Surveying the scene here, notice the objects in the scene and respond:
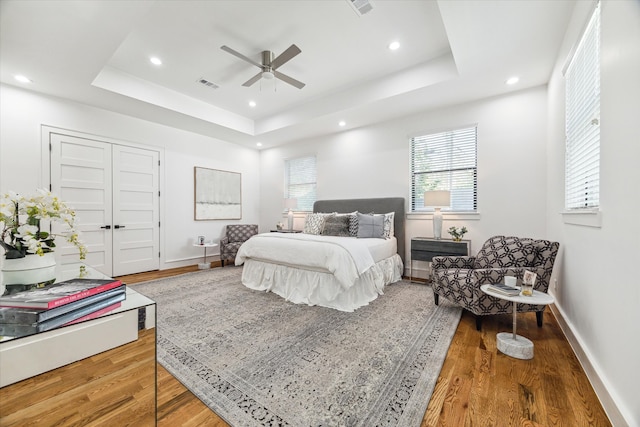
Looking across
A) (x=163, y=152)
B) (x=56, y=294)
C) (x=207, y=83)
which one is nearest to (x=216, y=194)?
(x=163, y=152)

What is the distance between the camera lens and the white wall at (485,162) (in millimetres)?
3605

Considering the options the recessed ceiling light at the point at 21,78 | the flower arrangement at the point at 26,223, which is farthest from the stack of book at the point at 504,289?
the recessed ceiling light at the point at 21,78

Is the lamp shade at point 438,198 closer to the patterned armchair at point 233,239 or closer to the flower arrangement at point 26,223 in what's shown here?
the patterned armchair at point 233,239

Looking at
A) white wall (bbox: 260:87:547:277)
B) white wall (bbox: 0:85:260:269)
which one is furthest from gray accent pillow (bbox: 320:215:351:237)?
white wall (bbox: 0:85:260:269)

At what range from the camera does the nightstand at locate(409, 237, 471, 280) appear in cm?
370

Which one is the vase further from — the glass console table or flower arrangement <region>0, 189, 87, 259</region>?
the glass console table

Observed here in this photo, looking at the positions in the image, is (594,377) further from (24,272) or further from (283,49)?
(283,49)

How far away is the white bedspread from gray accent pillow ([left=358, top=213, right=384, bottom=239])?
65 cm

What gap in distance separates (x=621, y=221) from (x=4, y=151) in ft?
20.7

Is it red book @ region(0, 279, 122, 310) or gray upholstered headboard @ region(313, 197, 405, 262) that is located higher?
gray upholstered headboard @ region(313, 197, 405, 262)

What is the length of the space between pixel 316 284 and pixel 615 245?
2485mm

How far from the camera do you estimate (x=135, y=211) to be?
4.73 meters

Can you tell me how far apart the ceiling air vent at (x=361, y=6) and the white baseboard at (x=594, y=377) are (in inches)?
132

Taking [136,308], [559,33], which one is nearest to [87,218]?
[136,308]
